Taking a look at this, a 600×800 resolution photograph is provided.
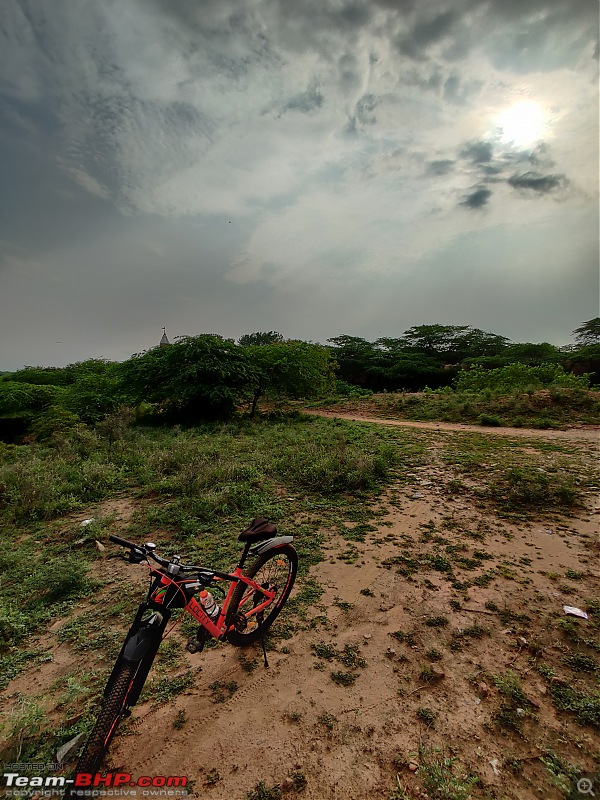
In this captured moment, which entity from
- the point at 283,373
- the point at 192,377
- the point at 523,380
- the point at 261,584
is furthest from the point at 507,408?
the point at 261,584

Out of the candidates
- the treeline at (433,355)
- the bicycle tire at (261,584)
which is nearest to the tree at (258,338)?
the treeline at (433,355)

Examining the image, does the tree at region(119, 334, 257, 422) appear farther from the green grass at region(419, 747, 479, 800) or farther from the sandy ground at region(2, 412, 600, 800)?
the green grass at region(419, 747, 479, 800)

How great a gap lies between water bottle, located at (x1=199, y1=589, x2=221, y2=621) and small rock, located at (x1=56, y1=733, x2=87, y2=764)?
0.93 m

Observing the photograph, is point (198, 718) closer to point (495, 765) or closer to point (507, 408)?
point (495, 765)

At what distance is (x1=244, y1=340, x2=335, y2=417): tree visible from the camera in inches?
655

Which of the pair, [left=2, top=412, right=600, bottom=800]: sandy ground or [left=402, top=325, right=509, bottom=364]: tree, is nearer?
[left=2, top=412, right=600, bottom=800]: sandy ground

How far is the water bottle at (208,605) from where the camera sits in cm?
243

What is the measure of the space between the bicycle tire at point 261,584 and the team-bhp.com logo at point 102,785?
2.76 ft

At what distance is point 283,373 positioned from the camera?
16766mm

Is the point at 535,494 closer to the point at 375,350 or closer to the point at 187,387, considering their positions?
the point at 187,387

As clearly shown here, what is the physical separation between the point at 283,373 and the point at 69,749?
49.6ft

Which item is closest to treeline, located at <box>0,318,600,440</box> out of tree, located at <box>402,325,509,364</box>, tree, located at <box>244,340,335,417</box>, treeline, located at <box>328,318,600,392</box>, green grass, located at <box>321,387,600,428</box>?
tree, located at <box>244,340,335,417</box>

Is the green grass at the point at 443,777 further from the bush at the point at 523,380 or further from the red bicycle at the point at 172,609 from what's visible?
the bush at the point at 523,380

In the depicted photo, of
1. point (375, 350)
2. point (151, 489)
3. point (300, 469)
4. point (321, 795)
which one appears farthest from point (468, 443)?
point (375, 350)
